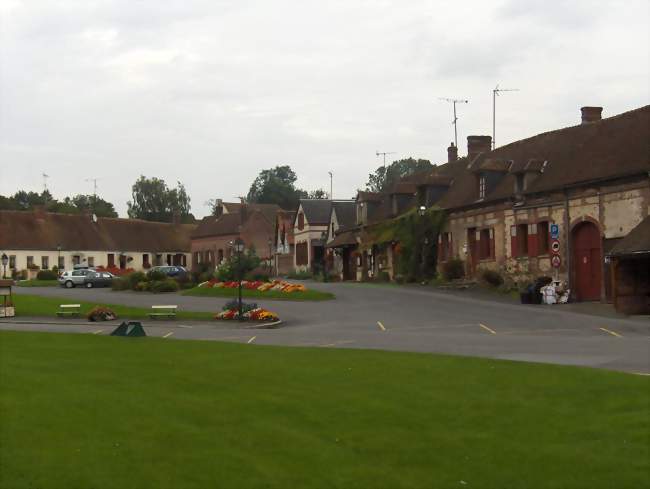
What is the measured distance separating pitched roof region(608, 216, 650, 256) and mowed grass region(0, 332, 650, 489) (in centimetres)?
1654

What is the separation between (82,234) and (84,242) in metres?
1.11

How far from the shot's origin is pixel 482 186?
46.9 metres

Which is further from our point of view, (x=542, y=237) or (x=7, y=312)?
(x=542, y=237)

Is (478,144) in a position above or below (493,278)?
above

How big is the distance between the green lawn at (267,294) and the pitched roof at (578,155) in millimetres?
10101

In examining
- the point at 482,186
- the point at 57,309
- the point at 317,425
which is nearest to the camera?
the point at 317,425

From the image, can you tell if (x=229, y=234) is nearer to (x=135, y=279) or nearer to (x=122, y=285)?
(x=122, y=285)

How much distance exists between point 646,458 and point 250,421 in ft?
15.4

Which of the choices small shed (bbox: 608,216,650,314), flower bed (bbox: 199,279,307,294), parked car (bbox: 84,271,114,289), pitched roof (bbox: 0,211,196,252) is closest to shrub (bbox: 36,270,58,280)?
parked car (bbox: 84,271,114,289)

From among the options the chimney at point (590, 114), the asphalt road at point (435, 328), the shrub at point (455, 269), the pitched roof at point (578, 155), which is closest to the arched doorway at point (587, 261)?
the pitched roof at point (578, 155)

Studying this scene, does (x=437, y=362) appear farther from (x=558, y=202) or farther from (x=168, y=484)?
(x=558, y=202)

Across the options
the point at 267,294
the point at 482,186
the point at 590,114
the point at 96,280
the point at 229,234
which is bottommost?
the point at 267,294

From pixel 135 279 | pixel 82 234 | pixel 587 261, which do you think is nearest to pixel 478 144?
pixel 587 261

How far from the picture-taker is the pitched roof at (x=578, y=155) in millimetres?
36469
